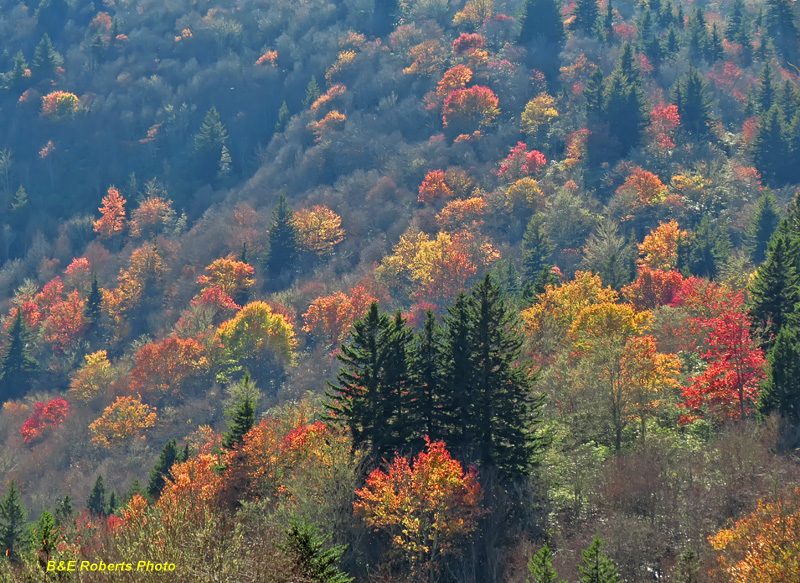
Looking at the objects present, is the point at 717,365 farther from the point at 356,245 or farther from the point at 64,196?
the point at 64,196

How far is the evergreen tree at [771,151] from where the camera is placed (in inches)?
4550

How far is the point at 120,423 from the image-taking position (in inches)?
3836

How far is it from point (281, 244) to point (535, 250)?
43769 mm

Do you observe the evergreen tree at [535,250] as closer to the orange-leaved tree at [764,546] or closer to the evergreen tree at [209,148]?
the orange-leaved tree at [764,546]

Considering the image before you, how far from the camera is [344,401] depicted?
42.0 metres

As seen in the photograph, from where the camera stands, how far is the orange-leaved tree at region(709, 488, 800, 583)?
80.4 ft

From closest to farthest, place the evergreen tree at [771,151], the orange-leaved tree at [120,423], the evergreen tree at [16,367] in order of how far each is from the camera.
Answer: the orange-leaved tree at [120,423] → the evergreen tree at [16,367] → the evergreen tree at [771,151]

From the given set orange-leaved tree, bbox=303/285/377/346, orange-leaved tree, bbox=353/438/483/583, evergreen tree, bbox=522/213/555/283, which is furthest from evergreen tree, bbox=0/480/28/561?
evergreen tree, bbox=522/213/555/283

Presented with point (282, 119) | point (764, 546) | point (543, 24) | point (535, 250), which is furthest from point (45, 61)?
point (764, 546)

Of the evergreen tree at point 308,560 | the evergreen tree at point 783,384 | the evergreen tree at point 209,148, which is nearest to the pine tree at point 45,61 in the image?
the evergreen tree at point 209,148

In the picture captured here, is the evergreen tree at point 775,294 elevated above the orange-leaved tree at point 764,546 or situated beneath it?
situated beneath

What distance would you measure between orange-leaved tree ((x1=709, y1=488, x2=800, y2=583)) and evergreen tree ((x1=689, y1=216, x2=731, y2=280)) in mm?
64588

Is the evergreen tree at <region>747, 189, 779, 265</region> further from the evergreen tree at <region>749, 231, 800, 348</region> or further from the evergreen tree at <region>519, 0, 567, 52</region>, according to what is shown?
the evergreen tree at <region>519, 0, 567, 52</region>

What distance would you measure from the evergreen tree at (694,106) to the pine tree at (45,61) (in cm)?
14372
